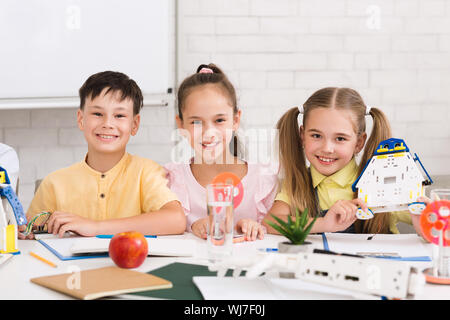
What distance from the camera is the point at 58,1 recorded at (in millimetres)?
2678

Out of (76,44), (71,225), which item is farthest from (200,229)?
(76,44)

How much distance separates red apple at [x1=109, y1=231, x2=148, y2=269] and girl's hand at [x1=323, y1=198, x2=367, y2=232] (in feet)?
1.89

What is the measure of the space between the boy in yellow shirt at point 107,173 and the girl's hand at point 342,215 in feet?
1.72

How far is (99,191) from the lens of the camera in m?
1.80

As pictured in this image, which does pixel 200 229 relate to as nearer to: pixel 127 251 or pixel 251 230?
pixel 251 230

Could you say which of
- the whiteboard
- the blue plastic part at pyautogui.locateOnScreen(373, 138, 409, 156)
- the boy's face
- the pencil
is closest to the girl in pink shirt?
the boy's face

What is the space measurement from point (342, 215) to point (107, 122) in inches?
32.9

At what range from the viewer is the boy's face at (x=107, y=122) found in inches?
69.4

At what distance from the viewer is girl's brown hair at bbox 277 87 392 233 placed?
1689 millimetres

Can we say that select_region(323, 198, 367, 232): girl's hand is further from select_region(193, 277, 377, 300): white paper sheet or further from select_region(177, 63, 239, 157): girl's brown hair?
select_region(177, 63, 239, 157): girl's brown hair

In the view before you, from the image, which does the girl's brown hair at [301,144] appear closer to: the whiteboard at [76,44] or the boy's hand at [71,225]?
the boy's hand at [71,225]
